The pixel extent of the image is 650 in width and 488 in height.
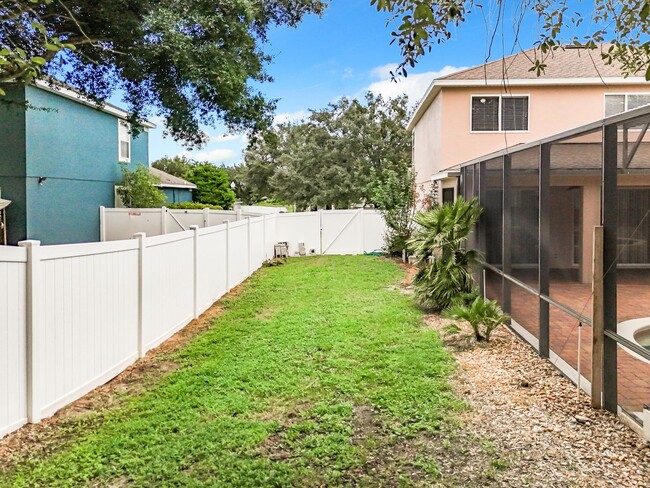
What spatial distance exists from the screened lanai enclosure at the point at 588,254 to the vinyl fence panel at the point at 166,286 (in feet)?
15.1

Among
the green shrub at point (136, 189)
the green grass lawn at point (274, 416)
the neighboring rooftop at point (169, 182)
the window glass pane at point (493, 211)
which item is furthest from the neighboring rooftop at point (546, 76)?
the neighboring rooftop at point (169, 182)

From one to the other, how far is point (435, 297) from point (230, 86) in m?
4.73

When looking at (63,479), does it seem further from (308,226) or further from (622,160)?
(308,226)

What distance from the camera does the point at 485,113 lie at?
15195 mm

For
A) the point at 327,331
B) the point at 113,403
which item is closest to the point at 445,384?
the point at 327,331

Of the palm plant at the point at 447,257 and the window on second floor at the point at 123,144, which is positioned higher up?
the window on second floor at the point at 123,144

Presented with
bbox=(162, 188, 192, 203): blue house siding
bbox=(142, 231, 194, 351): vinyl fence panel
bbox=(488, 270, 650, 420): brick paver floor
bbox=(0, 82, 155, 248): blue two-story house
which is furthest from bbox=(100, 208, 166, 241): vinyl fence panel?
bbox=(488, 270, 650, 420): brick paver floor

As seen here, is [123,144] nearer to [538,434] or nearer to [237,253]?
[237,253]

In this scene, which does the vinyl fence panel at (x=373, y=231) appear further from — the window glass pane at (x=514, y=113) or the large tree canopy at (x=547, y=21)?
the large tree canopy at (x=547, y=21)

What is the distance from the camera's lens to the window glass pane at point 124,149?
20.3 meters

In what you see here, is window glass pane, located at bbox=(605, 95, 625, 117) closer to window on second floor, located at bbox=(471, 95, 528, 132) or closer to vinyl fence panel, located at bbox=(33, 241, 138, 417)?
window on second floor, located at bbox=(471, 95, 528, 132)

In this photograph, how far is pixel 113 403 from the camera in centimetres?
484

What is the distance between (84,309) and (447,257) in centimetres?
600

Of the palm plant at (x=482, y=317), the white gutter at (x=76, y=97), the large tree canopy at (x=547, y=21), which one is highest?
the white gutter at (x=76, y=97)
